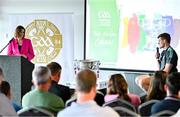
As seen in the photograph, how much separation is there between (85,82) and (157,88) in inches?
41.6

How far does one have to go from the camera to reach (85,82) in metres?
2.64

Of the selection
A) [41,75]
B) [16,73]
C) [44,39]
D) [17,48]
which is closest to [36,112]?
[41,75]

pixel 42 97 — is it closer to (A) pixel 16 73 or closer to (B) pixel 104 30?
(A) pixel 16 73

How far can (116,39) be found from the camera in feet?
22.3

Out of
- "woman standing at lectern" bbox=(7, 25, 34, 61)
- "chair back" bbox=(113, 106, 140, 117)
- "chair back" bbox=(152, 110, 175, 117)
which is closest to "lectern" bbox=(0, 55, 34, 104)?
Answer: "woman standing at lectern" bbox=(7, 25, 34, 61)

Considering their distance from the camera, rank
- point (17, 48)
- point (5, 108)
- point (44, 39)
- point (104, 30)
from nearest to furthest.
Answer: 1. point (5, 108)
2. point (17, 48)
3. point (104, 30)
4. point (44, 39)

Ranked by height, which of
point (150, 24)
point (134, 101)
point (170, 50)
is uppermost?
point (150, 24)

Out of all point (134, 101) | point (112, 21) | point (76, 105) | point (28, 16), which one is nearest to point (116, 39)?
point (112, 21)

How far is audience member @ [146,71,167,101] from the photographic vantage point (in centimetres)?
Result: 341

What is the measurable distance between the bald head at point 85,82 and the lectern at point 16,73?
256 cm

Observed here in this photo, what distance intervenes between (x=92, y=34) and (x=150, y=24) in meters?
1.12

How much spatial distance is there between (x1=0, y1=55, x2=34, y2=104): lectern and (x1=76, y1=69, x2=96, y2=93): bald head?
2.56m

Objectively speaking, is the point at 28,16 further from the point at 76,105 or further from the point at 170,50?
the point at 76,105

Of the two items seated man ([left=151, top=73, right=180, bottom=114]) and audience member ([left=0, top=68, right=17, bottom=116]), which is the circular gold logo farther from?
seated man ([left=151, top=73, right=180, bottom=114])
